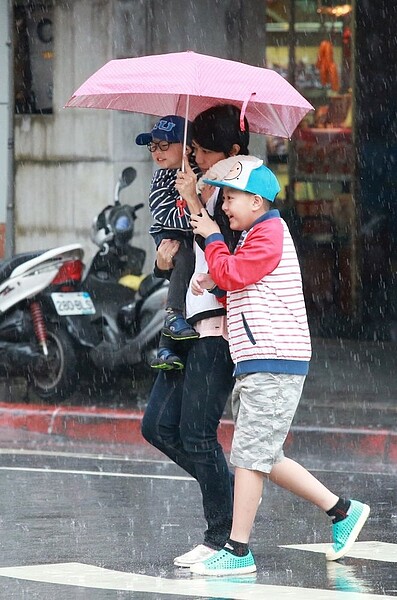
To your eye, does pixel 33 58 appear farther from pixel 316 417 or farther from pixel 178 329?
pixel 178 329

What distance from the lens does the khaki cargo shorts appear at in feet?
19.4

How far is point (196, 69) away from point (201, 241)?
0.67 m

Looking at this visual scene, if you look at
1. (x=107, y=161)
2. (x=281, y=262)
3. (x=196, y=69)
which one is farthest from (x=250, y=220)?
(x=107, y=161)

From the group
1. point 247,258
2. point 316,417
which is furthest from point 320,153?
point 247,258

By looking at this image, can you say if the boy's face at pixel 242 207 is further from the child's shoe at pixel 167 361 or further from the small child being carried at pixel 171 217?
the child's shoe at pixel 167 361

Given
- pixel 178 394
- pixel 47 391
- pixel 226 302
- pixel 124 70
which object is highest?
pixel 124 70

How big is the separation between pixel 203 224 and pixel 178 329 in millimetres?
431

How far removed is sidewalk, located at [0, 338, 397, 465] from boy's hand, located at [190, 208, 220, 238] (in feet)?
13.1

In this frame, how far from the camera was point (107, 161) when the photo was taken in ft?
45.6

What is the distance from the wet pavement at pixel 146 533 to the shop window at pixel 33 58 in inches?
212

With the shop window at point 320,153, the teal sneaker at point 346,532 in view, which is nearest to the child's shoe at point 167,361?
the teal sneaker at point 346,532

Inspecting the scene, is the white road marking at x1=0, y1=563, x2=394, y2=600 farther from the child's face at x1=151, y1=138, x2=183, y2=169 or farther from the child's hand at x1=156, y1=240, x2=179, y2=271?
the child's face at x1=151, y1=138, x2=183, y2=169

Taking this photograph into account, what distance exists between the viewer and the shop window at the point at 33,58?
1432cm

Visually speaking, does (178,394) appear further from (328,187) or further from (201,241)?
(328,187)
